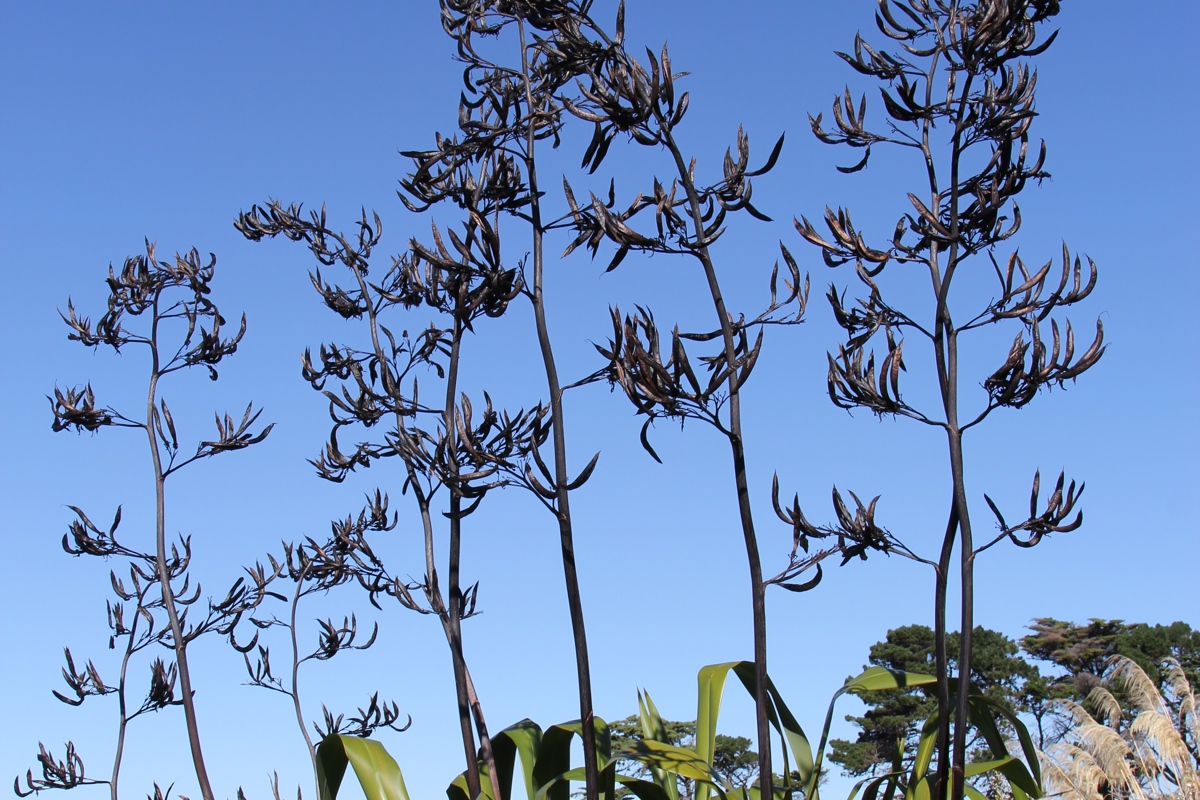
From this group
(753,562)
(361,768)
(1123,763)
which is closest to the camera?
(753,562)

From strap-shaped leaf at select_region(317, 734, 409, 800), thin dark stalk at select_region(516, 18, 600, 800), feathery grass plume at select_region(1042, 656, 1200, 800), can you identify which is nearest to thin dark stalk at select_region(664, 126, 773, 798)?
thin dark stalk at select_region(516, 18, 600, 800)

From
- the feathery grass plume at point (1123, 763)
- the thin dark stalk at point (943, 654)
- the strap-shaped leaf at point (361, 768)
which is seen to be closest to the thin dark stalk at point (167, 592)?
the strap-shaped leaf at point (361, 768)

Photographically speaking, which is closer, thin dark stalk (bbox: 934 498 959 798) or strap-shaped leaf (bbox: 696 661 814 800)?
thin dark stalk (bbox: 934 498 959 798)

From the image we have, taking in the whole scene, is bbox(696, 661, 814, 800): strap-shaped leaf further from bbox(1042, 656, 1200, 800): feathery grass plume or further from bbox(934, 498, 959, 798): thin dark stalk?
bbox(1042, 656, 1200, 800): feathery grass plume

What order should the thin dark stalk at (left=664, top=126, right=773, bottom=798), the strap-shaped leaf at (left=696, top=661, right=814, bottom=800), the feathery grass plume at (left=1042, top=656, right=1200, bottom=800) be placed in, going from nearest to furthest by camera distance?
1. the thin dark stalk at (left=664, top=126, right=773, bottom=798)
2. the strap-shaped leaf at (left=696, top=661, right=814, bottom=800)
3. the feathery grass plume at (left=1042, top=656, right=1200, bottom=800)

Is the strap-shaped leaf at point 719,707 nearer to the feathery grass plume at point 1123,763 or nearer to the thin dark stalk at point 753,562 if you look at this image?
the thin dark stalk at point 753,562

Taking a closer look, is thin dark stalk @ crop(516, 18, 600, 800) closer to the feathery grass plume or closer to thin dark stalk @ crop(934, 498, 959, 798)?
thin dark stalk @ crop(934, 498, 959, 798)

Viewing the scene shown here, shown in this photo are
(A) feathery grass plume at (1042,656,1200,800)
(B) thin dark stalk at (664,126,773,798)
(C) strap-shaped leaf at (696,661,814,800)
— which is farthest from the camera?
(A) feathery grass plume at (1042,656,1200,800)

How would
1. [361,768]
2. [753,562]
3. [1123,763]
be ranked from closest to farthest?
1. [753,562]
2. [361,768]
3. [1123,763]

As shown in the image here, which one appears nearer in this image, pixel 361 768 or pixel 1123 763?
pixel 361 768

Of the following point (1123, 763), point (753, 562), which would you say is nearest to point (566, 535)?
point (753, 562)

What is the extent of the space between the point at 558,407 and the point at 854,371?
87cm

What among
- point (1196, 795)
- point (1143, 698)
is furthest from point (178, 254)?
point (1143, 698)

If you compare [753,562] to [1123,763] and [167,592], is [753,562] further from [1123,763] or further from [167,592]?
[1123,763]
